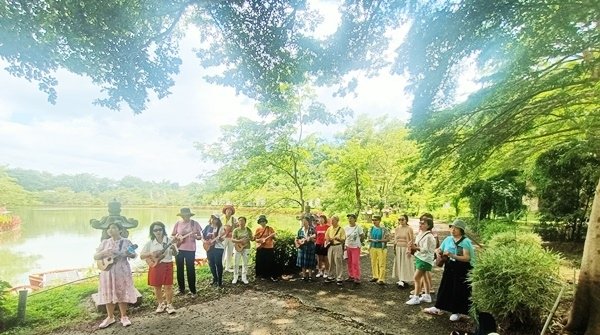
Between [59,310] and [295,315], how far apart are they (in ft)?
16.7

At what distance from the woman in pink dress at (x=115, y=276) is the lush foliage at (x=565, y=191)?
13.7 m

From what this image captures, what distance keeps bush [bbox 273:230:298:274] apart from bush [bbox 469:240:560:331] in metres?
5.00

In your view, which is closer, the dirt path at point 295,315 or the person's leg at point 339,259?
the dirt path at point 295,315

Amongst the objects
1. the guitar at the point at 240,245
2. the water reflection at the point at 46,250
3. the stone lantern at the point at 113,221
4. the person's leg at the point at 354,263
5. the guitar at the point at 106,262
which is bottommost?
the water reflection at the point at 46,250

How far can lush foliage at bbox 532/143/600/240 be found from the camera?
12.6 meters

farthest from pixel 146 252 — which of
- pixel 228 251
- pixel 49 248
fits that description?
pixel 49 248

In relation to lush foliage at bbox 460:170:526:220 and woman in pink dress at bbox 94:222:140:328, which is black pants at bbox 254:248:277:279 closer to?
woman in pink dress at bbox 94:222:140:328

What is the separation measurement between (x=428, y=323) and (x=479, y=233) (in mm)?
15071

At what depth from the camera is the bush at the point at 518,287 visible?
4559 millimetres

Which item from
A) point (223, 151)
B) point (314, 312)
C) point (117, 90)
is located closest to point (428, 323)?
point (314, 312)

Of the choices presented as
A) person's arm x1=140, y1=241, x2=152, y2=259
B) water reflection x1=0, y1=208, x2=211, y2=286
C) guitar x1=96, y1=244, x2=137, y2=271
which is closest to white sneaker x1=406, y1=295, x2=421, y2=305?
person's arm x1=140, y1=241, x2=152, y2=259

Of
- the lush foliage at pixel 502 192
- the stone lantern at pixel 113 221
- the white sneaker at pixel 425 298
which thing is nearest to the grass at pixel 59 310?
the stone lantern at pixel 113 221

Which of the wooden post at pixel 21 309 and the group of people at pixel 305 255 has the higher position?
the group of people at pixel 305 255

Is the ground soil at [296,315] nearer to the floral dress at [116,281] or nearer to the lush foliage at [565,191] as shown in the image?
the floral dress at [116,281]
